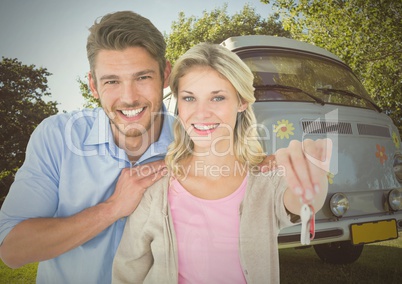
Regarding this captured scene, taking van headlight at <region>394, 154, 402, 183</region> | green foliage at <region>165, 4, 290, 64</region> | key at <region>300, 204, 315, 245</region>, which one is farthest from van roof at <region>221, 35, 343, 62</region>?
key at <region>300, 204, 315, 245</region>

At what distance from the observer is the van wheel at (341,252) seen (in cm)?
328

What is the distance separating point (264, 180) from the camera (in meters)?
1.40

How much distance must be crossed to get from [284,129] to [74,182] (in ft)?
4.38

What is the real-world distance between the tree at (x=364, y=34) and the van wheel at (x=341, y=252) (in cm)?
257

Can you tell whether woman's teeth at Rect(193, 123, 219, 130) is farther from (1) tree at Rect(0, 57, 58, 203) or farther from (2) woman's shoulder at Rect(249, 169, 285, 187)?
(1) tree at Rect(0, 57, 58, 203)

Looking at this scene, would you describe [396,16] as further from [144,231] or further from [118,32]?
[144,231]

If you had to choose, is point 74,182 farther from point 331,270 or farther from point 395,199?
point 331,270

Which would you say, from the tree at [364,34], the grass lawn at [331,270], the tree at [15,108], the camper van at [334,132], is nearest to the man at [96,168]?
the tree at [15,108]

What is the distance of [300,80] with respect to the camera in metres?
2.48

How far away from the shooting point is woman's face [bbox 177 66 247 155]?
4.61 ft

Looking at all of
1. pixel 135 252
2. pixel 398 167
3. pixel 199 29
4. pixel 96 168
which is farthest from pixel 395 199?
pixel 199 29

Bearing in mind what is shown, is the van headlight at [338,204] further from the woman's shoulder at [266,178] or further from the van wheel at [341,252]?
the van wheel at [341,252]

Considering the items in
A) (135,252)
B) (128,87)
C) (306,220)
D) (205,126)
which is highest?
(128,87)

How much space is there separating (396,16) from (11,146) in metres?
→ 4.72
